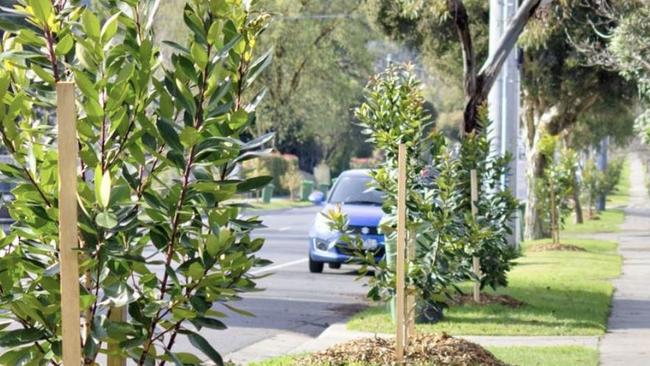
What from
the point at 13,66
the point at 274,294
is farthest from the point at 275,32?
the point at 13,66

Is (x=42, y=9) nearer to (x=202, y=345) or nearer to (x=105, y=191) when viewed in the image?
(x=105, y=191)

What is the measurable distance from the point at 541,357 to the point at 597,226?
3308cm

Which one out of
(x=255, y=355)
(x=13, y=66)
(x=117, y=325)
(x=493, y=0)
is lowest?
(x=255, y=355)

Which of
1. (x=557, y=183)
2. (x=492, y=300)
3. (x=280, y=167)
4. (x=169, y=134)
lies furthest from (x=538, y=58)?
(x=280, y=167)

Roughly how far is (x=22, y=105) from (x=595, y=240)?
99.1 ft

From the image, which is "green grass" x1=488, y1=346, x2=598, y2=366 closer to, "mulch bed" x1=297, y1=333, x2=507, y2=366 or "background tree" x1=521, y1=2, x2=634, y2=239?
"mulch bed" x1=297, y1=333, x2=507, y2=366

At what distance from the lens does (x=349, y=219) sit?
20.1 m

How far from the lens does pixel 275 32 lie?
4419 cm

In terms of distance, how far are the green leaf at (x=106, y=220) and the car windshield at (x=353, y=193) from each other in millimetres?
16369

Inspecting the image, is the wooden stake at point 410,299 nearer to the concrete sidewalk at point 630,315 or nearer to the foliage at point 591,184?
the concrete sidewalk at point 630,315

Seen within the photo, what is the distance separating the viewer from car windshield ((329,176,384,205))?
21.6 m

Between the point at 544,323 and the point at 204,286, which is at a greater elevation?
the point at 204,286

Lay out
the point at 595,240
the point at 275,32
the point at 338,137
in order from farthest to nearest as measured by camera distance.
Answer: the point at 338,137, the point at 275,32, the point at 595,240

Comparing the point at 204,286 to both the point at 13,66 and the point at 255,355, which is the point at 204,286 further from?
the point at 255,355
